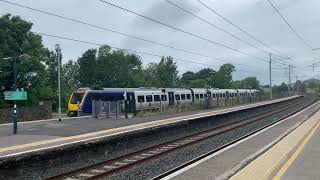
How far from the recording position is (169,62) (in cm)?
9625

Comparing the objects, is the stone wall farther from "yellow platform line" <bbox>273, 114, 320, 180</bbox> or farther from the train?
"yellow platform line" <bbox>273, 114, 320, 180</bbox>

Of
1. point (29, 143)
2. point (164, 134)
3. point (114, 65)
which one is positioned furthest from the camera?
point (114, 65)

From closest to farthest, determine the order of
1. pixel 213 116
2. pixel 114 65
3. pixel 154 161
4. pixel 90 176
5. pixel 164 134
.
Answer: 1. pixel 90 176
2. pixel 154 161
3. pixel 164 134
4. pixel 213 116
5. pixel 114 65

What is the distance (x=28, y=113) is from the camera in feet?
113

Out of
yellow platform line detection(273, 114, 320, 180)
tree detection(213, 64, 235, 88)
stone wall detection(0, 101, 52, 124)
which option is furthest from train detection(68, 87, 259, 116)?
tree detection(213, 64, 235, 88)

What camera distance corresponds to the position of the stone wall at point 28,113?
3176 cm

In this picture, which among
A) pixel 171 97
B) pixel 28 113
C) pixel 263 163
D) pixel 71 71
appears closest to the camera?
pixel 263 163

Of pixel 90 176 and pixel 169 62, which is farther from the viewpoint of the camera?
pixel 169 62

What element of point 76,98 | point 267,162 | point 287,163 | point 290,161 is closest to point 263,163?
point 267,162

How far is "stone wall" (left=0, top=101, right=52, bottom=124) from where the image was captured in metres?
31.8

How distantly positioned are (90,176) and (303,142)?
8285 mm

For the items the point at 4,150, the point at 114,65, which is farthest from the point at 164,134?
the point at 114,65

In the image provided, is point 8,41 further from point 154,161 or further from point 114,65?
point 114,65

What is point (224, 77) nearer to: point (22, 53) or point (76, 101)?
point (22, 53)
